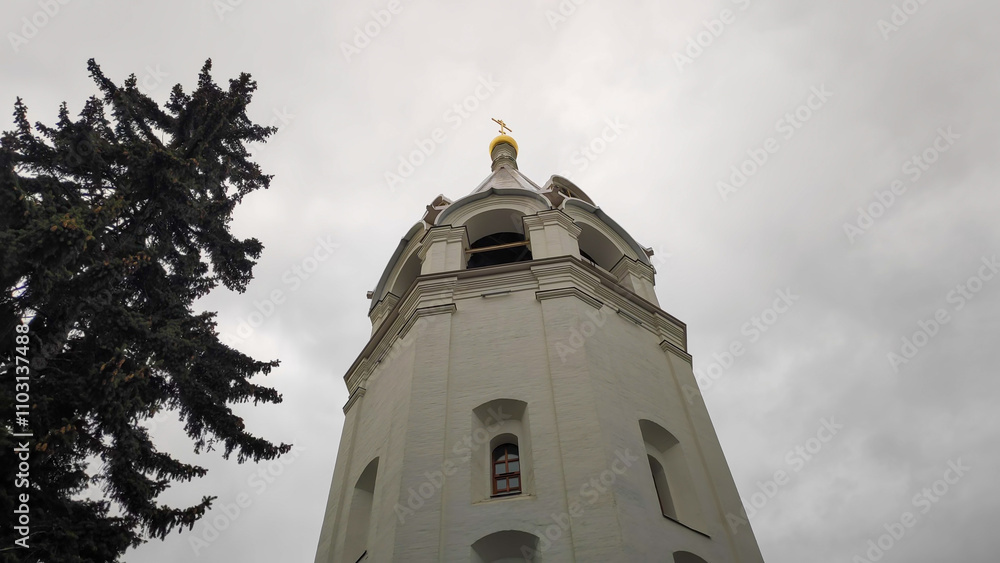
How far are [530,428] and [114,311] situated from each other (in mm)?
6673

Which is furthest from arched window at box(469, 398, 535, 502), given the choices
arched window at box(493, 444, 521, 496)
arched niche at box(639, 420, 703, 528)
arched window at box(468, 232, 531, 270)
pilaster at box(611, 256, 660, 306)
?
arched window at box(468, 232, 531, 270)

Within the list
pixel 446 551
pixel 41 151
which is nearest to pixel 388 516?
pixel 446 551

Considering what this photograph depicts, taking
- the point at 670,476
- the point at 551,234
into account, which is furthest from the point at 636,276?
the point at 670,476

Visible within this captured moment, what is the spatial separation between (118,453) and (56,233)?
8.39 ft

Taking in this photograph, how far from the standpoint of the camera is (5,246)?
783 cm

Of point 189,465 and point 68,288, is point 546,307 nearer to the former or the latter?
point 189,465

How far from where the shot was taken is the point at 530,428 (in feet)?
40.8

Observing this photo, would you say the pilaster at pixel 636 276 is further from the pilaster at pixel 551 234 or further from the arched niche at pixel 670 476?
the arched niche at pixel 670 476

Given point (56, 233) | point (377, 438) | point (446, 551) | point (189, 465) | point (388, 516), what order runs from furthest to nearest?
point (377, 438) < point (388, 516) < point (446, 551) < point (189, 465) < point (56, 233)

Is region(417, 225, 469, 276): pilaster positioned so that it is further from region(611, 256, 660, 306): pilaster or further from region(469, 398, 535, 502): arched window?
region(469, 398, 535, 502): arched window

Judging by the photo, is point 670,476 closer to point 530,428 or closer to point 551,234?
point 530,428

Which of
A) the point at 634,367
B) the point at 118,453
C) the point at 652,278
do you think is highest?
the point at 652,278

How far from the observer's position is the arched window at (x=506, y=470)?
12.0 metres

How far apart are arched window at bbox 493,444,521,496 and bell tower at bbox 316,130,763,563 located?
0.09ft
